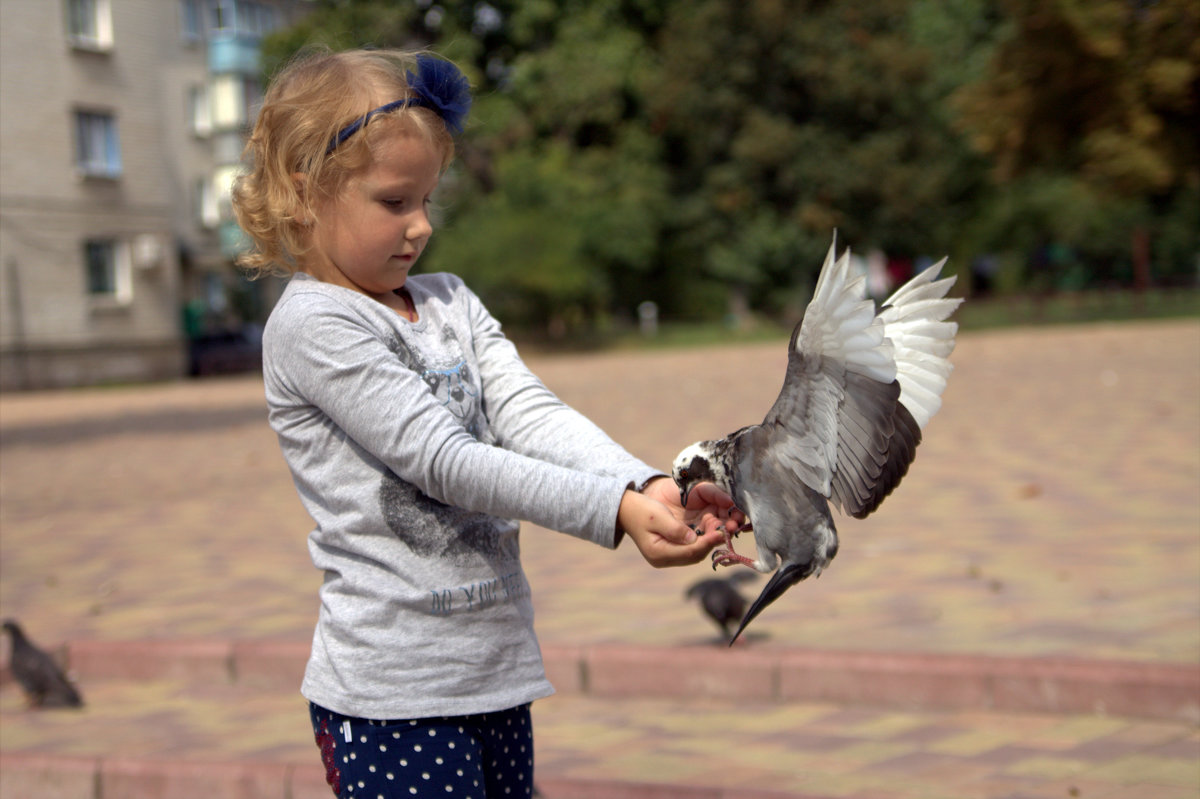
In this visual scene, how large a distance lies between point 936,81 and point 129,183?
2607 cm

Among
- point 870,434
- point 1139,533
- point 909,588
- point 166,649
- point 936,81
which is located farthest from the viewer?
point 936,81

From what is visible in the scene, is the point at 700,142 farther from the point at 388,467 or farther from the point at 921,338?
the point at 388,467

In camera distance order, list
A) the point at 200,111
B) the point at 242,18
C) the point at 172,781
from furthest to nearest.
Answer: the point at 242,18 → the point at 200,111 → the point at 172,781

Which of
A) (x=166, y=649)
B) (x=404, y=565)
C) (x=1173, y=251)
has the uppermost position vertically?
(x=404, y=565)

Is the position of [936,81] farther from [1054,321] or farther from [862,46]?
[1054,321]

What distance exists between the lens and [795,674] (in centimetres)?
459

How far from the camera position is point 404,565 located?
7.18ft

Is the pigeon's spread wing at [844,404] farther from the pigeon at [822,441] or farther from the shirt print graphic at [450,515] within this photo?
the shirt print graphic at [450,515]

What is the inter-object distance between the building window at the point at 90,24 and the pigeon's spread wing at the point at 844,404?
30398 millimetres

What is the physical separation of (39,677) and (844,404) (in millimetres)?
3983

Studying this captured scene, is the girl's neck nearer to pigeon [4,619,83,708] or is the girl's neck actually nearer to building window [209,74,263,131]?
pigeon [4,619,83,708]

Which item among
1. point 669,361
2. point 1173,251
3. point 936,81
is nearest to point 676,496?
point 669,361

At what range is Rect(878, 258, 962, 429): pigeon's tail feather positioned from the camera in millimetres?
2201

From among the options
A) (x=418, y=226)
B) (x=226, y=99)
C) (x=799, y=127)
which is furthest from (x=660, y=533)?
(x=226, y=99)
